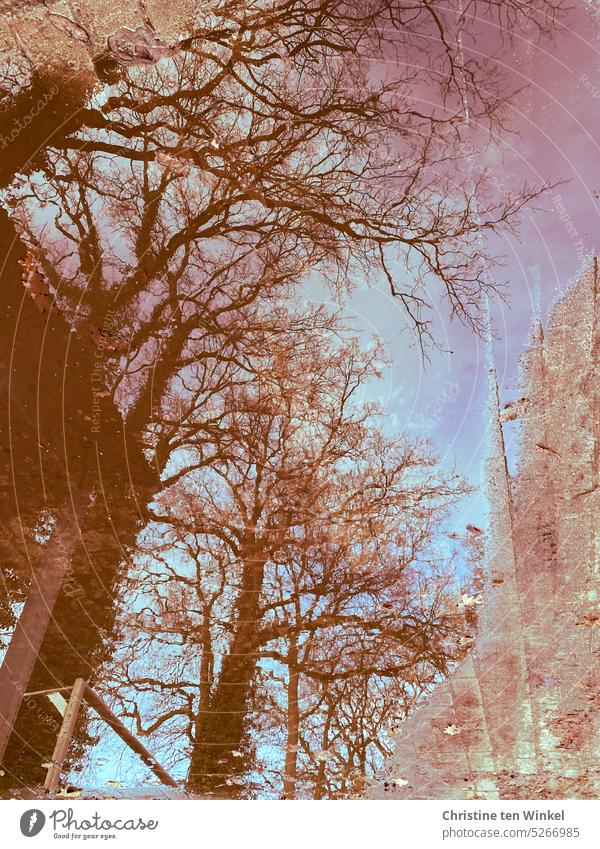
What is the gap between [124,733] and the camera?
141 inches

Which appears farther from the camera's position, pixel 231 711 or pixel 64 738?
pixel 231 711

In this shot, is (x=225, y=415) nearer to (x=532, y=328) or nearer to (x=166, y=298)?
(x=166, y=298)

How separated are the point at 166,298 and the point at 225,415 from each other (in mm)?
900

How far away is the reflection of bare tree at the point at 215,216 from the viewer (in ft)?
11.8

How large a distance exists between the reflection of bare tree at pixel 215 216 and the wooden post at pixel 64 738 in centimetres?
16

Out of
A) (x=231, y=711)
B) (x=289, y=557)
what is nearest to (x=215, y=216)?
(x=289, y=557)

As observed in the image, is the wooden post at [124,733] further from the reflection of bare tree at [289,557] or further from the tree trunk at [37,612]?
the tree trunk at [37,612]

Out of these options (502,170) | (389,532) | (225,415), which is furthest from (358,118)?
(389,532)

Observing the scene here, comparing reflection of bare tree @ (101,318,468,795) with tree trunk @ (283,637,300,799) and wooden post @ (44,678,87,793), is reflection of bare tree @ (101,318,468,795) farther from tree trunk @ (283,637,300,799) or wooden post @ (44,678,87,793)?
wooden post @ (44,678,87,793)

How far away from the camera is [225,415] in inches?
153

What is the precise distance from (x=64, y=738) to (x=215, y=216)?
11.4ft

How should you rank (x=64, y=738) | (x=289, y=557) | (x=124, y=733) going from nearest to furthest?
1. (x=64, y=738)
2. (x=124, y=733)
3. (x=289, y=557)

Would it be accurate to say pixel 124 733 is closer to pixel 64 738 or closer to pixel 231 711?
pixel 64 738

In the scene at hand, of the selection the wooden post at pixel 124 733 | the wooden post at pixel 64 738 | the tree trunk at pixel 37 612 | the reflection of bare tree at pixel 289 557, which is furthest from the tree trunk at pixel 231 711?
the tree trunk at pixel 37 612
